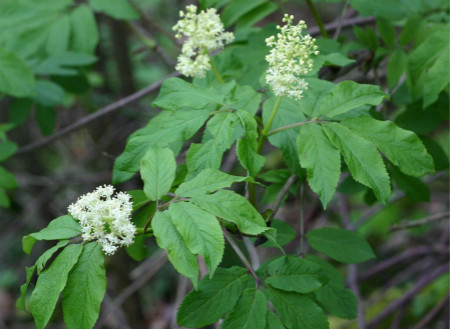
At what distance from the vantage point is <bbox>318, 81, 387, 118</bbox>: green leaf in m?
1.49

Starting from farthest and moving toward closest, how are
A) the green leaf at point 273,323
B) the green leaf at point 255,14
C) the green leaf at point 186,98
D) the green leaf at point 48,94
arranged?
the green leaf at point 48,94, the green leaf at point 255,14, the green leaf at point 186,98, the green leaf at point 273,323

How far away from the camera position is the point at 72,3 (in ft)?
9.43

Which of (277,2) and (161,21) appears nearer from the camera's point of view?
(277,2)

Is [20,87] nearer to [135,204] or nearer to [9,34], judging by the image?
[9,34]

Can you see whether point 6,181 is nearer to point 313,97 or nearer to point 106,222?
point 106,222

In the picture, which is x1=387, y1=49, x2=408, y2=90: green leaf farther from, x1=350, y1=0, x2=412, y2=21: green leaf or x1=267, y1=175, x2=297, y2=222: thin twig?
x1=267, y1=175, x2=297, y2=222: thin twig

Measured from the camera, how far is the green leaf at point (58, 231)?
50.9 inches

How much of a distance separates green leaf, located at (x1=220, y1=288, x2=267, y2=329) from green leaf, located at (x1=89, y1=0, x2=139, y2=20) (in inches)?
70.5

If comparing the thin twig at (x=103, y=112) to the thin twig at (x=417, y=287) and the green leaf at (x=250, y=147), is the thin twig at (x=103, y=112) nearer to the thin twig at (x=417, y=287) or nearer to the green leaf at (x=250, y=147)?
the green leaf at (x=250, y=147)

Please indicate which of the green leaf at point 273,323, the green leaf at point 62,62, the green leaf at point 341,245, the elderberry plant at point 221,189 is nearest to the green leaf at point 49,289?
the elderberry plant at point 221,189

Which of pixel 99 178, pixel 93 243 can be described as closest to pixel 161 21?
pixel 99 178

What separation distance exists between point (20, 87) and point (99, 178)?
2.04m

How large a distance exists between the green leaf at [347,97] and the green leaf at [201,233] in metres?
0.51

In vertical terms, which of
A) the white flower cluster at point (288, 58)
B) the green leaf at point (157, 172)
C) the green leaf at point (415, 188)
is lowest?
the green leaf at point (415, 188)
